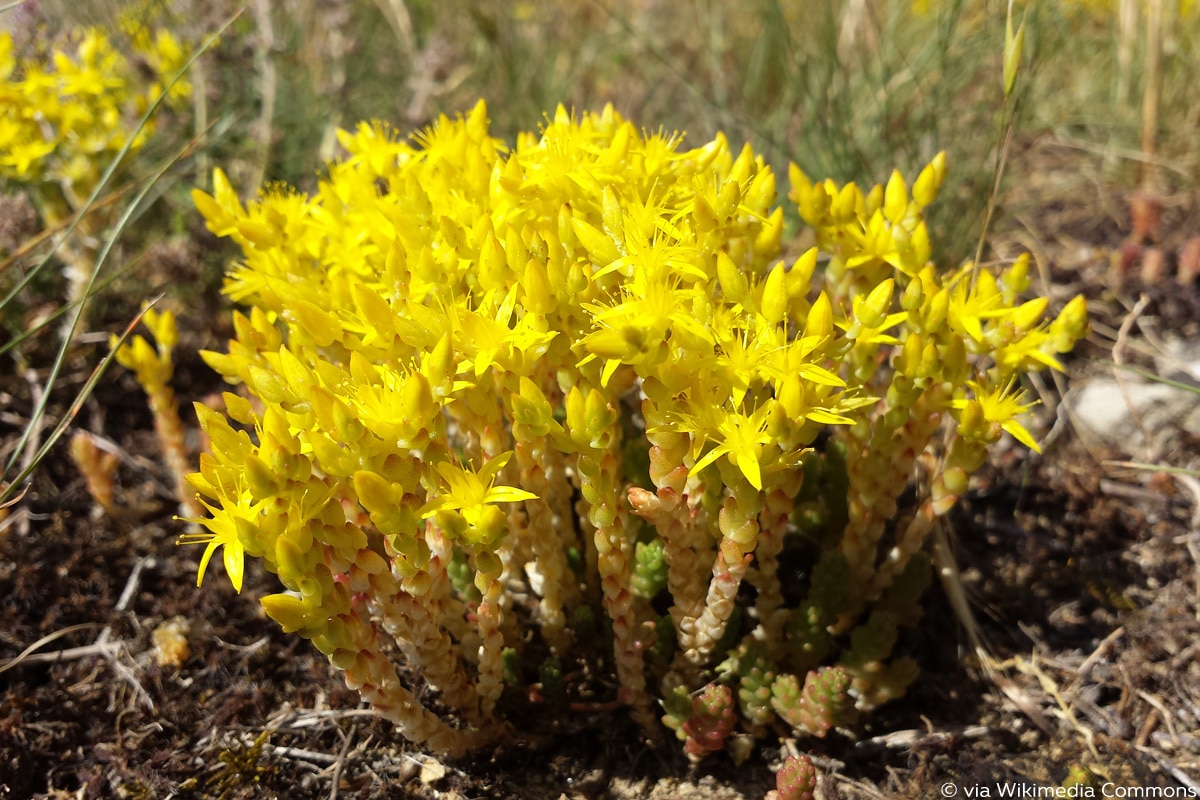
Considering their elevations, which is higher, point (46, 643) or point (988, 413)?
point (988, 413)

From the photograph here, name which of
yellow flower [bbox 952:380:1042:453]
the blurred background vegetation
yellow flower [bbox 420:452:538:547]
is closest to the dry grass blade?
yellow flower [bbox 420:452:538:547]

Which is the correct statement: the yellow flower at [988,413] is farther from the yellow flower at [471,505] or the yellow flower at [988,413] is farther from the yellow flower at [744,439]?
the yellow flower at [471,505]

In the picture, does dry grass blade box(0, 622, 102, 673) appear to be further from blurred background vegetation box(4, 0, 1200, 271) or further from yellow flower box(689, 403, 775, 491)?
blurred background vegetation box(4, 0, 1200, 271)

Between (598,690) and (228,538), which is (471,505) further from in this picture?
(598,690)

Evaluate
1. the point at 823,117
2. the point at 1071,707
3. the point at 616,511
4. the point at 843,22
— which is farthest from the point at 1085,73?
the point at 616,511

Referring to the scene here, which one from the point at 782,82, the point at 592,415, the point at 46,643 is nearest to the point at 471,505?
the point at 592,415

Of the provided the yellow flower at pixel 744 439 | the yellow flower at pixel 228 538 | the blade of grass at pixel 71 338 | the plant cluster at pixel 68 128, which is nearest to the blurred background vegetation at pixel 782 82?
the plant cluster at pixel 68 128

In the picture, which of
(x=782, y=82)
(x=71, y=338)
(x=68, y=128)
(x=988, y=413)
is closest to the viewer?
(x=988, y=413)
